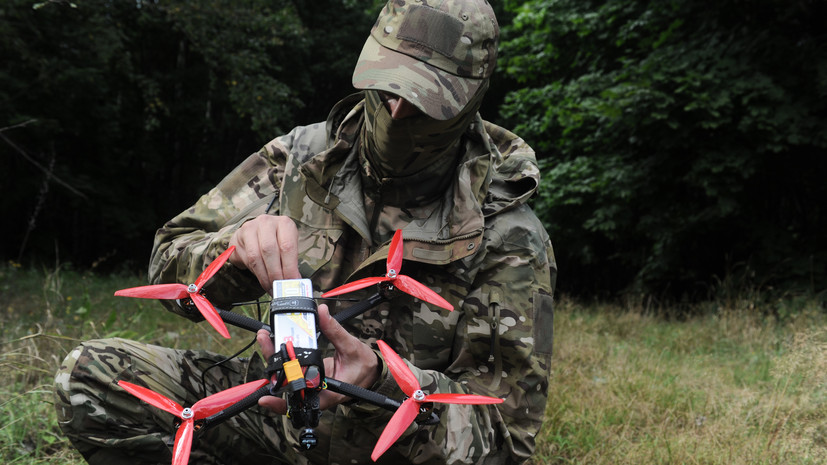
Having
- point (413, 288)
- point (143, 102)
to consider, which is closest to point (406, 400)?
point (413, 288)

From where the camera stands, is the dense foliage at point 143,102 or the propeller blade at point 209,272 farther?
the dense foliage at point 143,102

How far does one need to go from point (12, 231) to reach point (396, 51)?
16.0m

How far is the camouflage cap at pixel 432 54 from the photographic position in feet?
6.55

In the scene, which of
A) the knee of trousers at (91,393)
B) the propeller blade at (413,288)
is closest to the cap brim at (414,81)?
the propeller blade at (413,288)

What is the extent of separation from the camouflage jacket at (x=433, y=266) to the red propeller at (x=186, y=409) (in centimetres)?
45

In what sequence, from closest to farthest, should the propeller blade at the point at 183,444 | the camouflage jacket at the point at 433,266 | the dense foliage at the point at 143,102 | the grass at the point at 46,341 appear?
1. the propeller blade at the point at 183,444
2. the camouflage jacket at the point at 433,266
3. the grass at the point at 46,341
4. the dense foliage at the point at 143,102

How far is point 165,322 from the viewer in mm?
5133

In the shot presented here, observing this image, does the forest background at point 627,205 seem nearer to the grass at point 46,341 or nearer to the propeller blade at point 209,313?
the grass at point 46,341

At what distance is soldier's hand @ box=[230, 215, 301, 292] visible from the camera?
5.83 ft

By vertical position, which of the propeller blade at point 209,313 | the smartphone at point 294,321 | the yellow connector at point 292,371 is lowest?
the yellow connector at point 292,371

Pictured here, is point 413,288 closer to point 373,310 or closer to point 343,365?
point 343,365

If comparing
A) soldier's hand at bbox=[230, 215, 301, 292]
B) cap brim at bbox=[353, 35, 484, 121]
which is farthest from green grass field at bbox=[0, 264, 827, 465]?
cap brim at bbox=[353, 35, 484, 121]

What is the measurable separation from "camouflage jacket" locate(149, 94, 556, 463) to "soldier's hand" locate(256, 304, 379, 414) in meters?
0.23

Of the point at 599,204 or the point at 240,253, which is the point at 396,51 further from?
the point at 599,204
